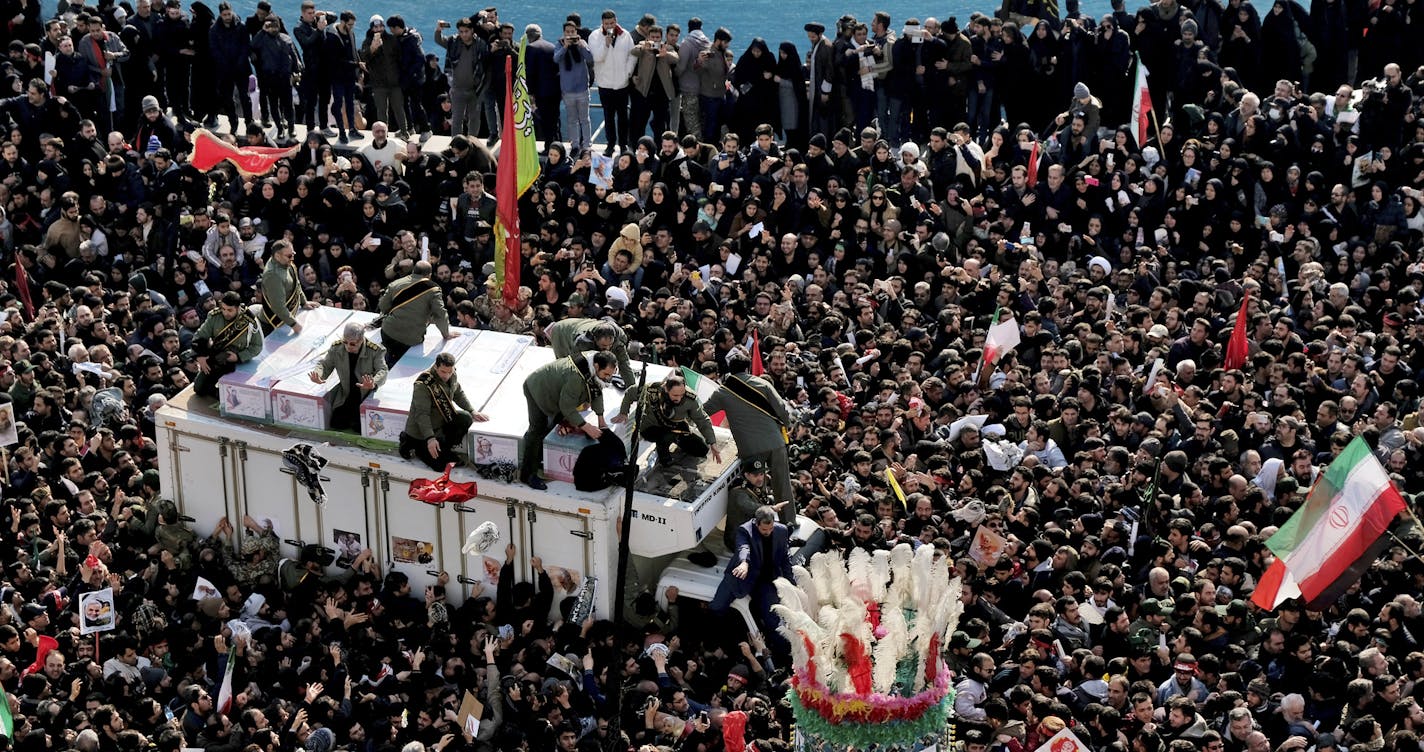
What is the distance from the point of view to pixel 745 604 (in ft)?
56.5

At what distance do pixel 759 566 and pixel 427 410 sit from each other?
3171 mm

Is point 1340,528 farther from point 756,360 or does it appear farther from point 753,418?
point 756,360

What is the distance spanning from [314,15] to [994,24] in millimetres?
8628

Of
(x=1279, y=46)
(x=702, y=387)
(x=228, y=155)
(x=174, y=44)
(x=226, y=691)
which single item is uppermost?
(x=1279, y=46)

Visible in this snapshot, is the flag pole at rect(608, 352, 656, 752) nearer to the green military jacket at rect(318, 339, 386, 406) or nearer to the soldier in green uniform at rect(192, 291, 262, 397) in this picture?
the green military jacket at rect(318, 339, 386, 406)

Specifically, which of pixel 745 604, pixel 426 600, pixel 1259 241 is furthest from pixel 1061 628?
pixel 1259 241

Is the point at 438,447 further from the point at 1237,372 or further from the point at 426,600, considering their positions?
the point at 1237,372

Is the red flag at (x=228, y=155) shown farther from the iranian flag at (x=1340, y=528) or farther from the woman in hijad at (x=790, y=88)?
the iranian flag at (x=1340, y=528)

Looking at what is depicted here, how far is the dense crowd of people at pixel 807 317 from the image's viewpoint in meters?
16.6

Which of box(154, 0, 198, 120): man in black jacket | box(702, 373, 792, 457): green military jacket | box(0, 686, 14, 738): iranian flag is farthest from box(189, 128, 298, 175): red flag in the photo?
box(0, 686, 14, 738): iranian flag

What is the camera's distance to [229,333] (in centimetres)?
1888

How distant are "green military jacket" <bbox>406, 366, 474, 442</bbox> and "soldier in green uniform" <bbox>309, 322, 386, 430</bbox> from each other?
703mm

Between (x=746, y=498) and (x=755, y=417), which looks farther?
(x=755, y=417)


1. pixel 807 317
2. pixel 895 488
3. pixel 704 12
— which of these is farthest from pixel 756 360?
pixel 704 12
